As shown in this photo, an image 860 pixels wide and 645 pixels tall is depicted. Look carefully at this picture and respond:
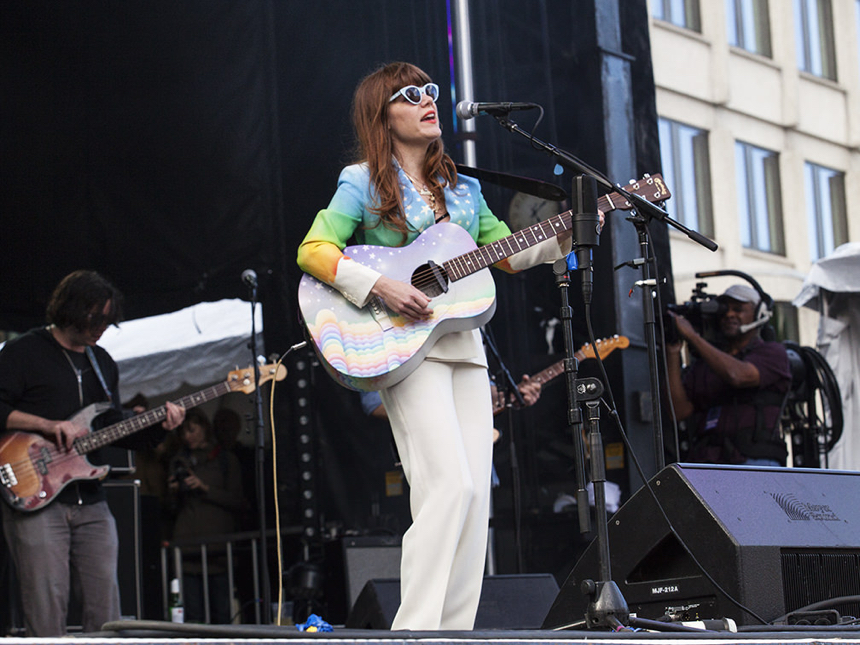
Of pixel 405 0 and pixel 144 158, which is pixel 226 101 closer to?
pixel 144 158

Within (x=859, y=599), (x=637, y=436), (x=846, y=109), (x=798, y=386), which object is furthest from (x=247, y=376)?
(x=846, y=109)

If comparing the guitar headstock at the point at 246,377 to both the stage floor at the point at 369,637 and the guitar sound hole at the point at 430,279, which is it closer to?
the guitar sound hole at the point at 430,279

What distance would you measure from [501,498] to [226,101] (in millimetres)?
2854

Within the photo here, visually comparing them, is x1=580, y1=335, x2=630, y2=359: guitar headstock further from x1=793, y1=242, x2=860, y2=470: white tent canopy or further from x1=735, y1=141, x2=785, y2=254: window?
x1=735, y1=141, x2=785, y2=254: window

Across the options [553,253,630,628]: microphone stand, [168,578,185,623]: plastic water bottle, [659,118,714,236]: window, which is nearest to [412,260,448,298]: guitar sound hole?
[553,253,630,628]: microphone stand

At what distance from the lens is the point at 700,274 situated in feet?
21.7

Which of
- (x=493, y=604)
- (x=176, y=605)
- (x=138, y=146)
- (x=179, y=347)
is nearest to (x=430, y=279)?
(x=493, y=604)

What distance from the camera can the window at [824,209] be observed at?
1345 centimetres

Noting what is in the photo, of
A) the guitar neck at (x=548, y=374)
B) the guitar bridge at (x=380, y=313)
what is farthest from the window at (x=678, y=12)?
the guitar bridge at (x=380, y=313)

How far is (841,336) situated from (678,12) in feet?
24.1

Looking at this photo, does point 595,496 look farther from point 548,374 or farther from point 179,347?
point 179,347

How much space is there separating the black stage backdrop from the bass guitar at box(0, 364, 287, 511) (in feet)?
4.08

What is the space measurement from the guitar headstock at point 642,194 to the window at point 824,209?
1015cm

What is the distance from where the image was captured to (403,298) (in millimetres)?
3402
